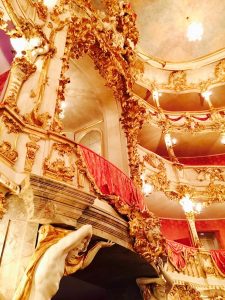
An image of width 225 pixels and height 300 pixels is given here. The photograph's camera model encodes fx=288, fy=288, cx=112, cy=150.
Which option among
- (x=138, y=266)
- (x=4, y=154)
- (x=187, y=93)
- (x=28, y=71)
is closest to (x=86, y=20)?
(x=28, y=71)

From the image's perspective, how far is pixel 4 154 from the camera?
3.69 m

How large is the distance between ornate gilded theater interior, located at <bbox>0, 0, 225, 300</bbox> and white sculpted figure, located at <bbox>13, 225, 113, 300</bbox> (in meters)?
0.01

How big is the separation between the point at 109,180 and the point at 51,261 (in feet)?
8.08

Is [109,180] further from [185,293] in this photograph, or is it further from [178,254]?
[185,293]

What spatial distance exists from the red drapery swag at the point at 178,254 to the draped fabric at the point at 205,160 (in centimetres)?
575

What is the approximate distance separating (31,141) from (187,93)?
12.4 meters

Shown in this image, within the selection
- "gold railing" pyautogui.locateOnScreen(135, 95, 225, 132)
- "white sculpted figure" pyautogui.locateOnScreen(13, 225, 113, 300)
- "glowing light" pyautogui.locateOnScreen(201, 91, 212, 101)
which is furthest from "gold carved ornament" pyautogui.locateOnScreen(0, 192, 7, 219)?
"glowing light" pyautogui.locateOnScreen(201, 91, 212, 101)

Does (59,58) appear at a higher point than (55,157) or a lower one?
higher

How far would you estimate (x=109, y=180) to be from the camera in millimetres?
5270

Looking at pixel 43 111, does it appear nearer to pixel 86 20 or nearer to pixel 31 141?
pixel 31 141

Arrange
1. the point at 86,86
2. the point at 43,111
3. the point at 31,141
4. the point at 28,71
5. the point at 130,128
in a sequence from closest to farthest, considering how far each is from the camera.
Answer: the point at 31,141 → the point at 43,111 → the point at 28,71 → the point at 130,128 → the point at 86,86

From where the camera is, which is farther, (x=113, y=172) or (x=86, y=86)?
(x=86, y=86)

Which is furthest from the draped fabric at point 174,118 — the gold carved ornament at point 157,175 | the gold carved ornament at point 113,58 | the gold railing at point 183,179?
the gold carved ornament at point 113,58

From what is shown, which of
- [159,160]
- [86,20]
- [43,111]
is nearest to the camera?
[43,111]
